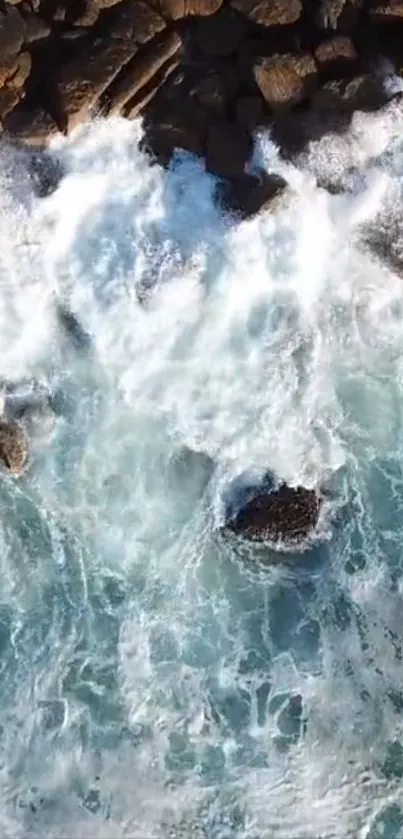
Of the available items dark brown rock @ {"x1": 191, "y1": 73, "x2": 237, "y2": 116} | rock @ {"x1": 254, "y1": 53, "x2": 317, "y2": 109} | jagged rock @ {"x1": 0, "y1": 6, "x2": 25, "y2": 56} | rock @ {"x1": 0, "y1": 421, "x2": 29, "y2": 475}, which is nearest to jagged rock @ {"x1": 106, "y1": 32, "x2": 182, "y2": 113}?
dark brown rock @ {"x1": 191, "y1": 73, "x2": 237, "y2": 116}

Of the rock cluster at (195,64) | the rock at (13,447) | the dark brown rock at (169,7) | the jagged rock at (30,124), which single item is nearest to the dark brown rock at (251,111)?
the rock cluster at (195,64)

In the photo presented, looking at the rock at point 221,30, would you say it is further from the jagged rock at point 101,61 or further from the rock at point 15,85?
the rock at point 15,85

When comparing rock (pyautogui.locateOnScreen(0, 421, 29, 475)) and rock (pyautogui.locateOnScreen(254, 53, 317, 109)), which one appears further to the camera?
rock (pyautogui.locateOnScreen(0, 421, 29, 475))

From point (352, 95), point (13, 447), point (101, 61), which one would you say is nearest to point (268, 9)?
point (352, 95)

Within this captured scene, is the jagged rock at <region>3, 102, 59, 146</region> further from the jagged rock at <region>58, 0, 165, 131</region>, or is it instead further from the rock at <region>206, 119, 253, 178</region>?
the rock at <region>206, 119, 253, 178</region>

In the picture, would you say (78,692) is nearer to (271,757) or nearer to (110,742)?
(110,742)

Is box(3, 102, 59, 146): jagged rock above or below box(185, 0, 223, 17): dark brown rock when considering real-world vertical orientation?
below
